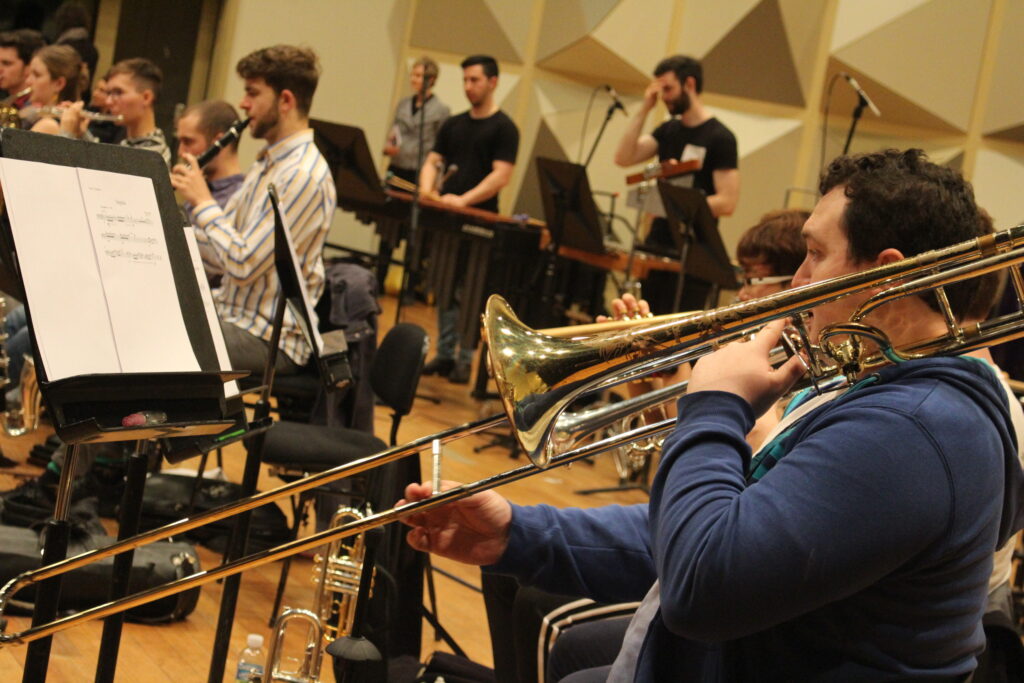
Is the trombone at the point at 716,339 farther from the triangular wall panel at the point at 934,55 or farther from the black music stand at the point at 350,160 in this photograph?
the triangular wall panel at the point at 934,55

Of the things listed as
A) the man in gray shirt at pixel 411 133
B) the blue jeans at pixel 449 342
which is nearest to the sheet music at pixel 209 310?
the blue jeans at pixel 449 342

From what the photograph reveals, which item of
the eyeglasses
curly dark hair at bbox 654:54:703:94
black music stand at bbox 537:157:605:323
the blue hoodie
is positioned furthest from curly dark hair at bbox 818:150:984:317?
curly dark hair at bbox 654:54:703:94

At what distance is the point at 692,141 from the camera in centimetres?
593

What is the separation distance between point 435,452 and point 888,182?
0.79 meters

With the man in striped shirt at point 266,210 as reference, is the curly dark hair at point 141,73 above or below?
above

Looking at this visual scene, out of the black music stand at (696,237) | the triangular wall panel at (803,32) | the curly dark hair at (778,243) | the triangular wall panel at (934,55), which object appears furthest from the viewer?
the triangular wall panel at (803,32)

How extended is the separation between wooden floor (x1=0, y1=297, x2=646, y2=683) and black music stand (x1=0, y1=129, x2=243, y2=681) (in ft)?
2.83

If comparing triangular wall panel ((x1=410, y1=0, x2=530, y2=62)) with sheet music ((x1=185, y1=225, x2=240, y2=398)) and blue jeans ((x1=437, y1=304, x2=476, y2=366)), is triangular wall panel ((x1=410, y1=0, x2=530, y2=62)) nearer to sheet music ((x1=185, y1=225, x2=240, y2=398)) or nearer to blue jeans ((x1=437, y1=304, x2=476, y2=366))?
blue jeans ((x1=437, y1=304, x2=476, y2=366))

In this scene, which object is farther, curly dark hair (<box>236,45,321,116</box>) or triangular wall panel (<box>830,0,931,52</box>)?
triangular wall panel (<box>830,0,931,52</box>)

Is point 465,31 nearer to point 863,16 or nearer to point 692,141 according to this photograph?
point 863,16

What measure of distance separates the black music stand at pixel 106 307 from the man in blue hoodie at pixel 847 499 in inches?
34.7

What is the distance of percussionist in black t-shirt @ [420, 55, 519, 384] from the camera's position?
656 centimetres

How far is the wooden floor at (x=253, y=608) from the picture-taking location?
274 centimetres

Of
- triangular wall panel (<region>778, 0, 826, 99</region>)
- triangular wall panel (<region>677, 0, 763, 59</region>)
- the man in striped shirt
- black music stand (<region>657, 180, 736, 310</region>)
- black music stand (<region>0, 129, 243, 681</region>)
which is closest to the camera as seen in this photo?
black music stand (<region>0, 129, 243, 681</region>)
